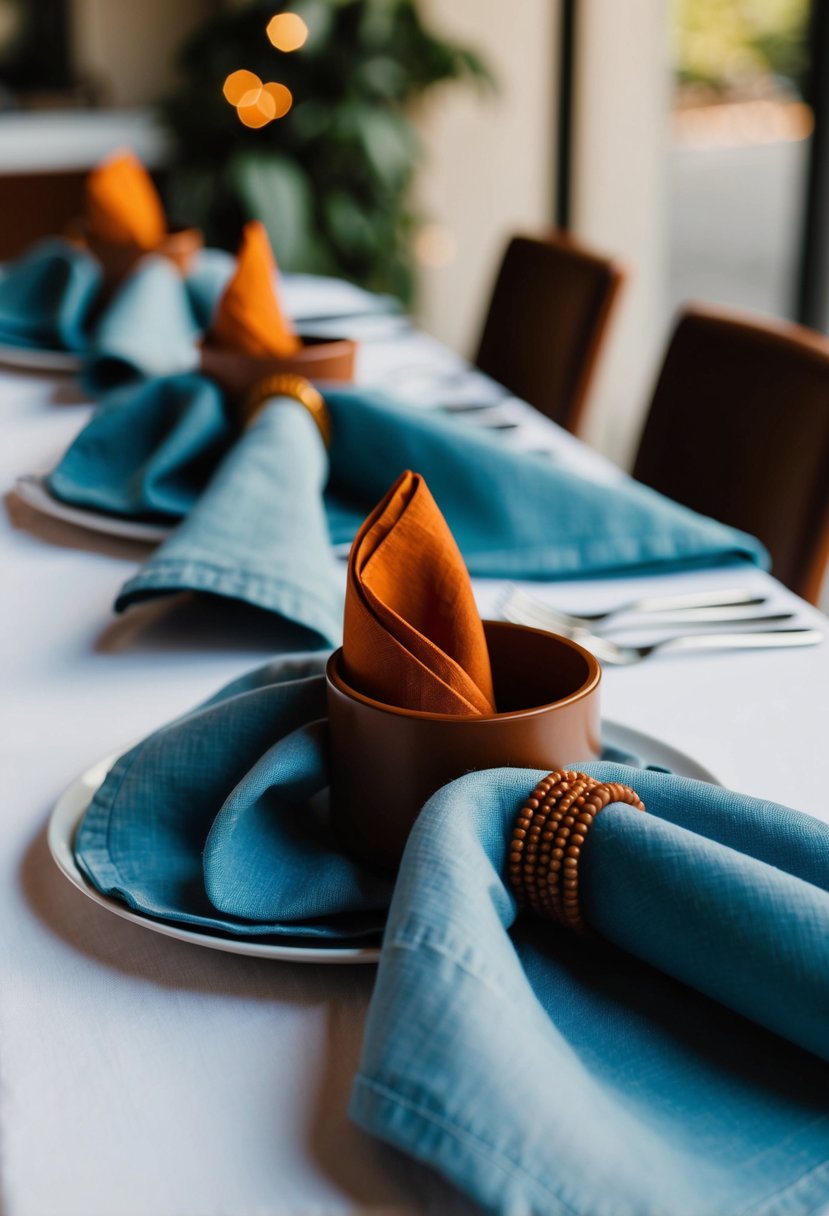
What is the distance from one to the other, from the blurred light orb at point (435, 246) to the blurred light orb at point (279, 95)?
0.57 m

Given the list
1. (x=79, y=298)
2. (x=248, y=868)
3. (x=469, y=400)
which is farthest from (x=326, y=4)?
(x=248, y=868)

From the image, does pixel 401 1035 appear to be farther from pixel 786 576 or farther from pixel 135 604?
pixel 786 576

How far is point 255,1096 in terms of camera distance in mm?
433

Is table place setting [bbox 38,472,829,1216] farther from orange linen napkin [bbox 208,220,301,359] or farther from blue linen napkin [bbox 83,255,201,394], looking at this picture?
blue linen napkin [bbox 83,255,201,394]

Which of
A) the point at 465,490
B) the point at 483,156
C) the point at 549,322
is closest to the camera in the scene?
the point at 465,490

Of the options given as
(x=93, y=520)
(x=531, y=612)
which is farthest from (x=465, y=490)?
(x=93, y=520)

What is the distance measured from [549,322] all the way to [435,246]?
2.50 metres

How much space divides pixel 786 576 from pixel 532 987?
0.87 metres

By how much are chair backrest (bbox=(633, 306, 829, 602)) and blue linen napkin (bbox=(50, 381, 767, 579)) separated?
0.25m

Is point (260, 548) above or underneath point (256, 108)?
underneath

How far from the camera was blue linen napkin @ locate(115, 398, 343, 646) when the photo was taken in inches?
30.3

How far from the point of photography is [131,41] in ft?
15.9

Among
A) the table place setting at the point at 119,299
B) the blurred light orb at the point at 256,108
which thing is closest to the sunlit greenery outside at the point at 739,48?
the blurred light orb at the point at 256,108

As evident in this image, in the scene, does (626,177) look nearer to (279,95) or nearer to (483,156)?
(483,156)
